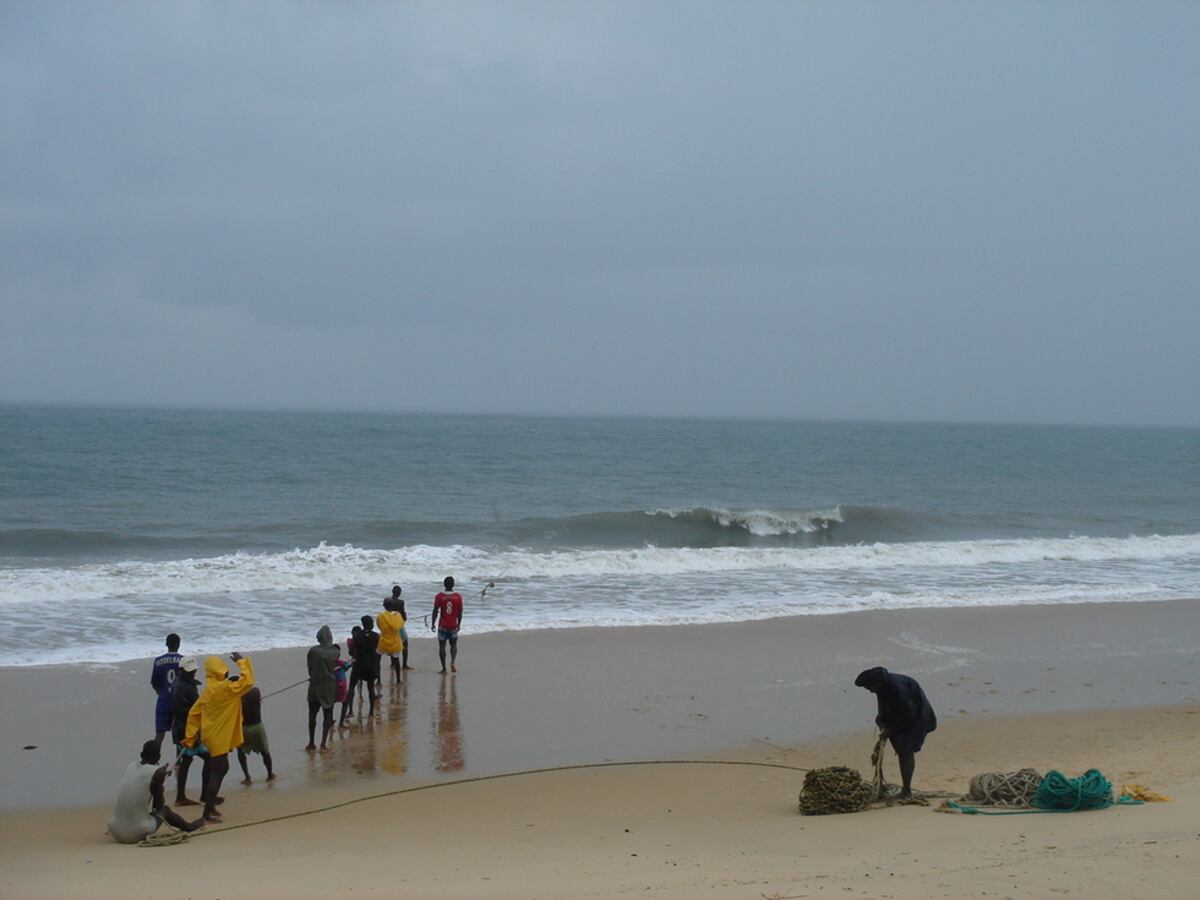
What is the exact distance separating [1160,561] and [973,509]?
13.6m

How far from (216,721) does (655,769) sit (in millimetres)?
4010

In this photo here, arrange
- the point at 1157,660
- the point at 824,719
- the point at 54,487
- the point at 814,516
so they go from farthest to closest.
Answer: the point at 54,487 → the point at 814,516 → the point at 1157,660 → the point at 824,719

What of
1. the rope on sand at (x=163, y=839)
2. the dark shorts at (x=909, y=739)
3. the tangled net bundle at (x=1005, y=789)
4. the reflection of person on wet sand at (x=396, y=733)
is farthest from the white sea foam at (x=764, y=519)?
the rope on sand at (x=163, y=839)

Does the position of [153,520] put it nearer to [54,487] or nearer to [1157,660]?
[54,487]

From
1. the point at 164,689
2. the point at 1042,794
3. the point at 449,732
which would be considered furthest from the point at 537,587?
the point at 1042,794

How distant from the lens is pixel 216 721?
862cm

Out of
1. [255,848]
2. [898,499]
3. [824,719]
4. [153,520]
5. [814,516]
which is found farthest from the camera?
[898,499]

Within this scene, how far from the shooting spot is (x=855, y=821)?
7707 millimetres

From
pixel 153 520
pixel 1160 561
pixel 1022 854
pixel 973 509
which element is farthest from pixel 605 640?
pixel 973 509

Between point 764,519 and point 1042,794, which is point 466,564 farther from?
point 1042,794

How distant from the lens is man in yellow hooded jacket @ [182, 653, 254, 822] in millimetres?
8461

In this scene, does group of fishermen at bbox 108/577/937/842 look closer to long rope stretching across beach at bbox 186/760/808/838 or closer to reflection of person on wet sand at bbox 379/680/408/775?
long rope stretching across beach at bbox 186/760/808/838

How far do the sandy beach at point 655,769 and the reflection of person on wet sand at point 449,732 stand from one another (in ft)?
0.11

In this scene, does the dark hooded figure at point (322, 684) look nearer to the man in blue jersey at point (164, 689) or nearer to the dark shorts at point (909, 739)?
the man in blue jersey at point (164, 689)
